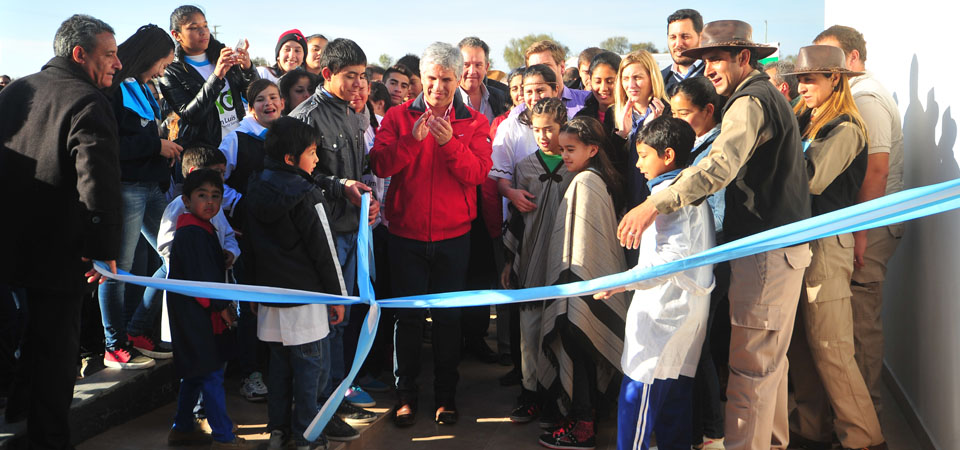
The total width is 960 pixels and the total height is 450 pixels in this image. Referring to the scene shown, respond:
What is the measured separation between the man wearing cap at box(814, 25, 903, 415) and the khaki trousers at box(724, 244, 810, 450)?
0.81 m

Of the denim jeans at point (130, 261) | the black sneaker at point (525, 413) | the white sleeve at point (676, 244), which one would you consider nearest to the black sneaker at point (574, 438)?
the black sneaker at point (525, 413)

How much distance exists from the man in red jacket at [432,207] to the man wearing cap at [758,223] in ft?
4.36

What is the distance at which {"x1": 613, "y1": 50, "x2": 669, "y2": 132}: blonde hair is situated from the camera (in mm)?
4535

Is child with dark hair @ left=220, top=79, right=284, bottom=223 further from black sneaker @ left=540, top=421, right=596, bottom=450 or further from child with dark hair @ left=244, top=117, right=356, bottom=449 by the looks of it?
black sneaker @ left=540, top=421, right=596, bottom=450

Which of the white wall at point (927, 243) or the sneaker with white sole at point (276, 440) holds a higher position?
the white wall at point (927, 243)

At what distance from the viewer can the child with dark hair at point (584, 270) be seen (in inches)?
157

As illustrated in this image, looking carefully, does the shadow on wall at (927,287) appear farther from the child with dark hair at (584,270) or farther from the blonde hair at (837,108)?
the child with dark hair at (584,270)

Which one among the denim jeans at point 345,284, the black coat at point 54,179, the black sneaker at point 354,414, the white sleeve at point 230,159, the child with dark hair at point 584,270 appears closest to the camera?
the black coat at point 54,179

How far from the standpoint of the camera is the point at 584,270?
3.96 m

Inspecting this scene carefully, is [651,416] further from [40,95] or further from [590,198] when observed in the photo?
[40,95]

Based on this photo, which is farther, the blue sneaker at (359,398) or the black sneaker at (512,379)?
the black sneaker at (512,379)

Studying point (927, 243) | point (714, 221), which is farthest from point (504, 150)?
point (927, 243)

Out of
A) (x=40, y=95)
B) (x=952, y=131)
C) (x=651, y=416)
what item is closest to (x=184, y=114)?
(x=40, y=95)

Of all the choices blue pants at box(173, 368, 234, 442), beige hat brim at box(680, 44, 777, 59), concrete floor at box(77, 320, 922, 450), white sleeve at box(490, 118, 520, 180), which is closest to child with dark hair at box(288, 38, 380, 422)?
concrete floor at box(77, 320, 922, 450)
